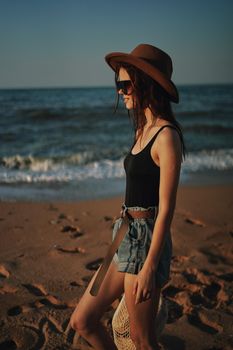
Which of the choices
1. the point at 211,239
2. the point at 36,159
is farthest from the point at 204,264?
the point at 36,159

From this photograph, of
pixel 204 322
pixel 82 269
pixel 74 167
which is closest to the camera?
pixel 204 322

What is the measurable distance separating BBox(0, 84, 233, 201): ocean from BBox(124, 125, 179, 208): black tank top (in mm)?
1728

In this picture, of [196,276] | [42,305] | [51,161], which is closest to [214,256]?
[196,276]

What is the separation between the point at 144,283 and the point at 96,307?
414mm

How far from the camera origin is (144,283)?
81.7 inches

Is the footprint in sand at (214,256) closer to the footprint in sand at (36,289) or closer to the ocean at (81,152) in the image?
the ocean at (81,152)

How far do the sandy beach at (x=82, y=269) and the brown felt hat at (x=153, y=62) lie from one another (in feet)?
6.74

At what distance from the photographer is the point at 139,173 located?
7.31 ft

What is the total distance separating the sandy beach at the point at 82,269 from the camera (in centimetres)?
323

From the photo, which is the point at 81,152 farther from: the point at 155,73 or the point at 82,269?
the point at 155,73

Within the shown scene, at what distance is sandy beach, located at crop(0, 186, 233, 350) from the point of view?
323 cm

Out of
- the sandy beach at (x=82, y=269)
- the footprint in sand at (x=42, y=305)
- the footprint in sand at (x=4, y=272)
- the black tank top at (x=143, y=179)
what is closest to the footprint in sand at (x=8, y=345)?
the sandy beach at (x=82, y=269)

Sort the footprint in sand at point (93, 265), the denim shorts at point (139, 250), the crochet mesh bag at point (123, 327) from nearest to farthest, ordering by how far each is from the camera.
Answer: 1. the denim shorts at point (139, 250)
2. the crochet mesh bag at point (123, 327)
3. the footprint in sand at point (93, 265)

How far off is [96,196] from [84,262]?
3.13 meters
